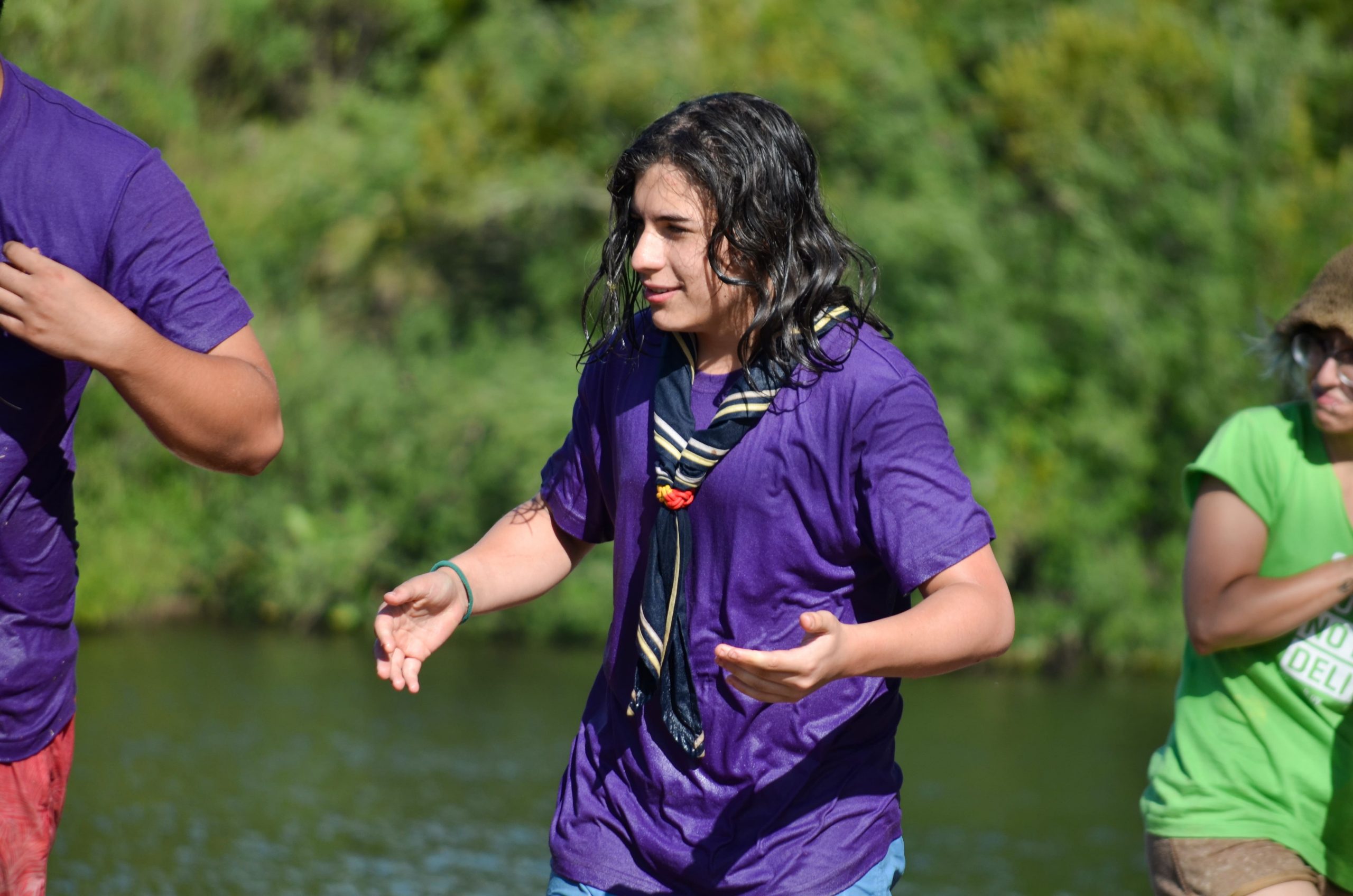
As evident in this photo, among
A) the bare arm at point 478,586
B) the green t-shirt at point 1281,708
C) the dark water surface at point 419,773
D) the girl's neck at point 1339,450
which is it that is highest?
the bare arm at point 478,586

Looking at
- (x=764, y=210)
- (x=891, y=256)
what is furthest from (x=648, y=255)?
(x=891, y=256)

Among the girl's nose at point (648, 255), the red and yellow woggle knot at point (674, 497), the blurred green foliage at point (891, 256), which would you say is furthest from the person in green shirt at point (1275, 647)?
the blurred green foliage at point (891, 256)

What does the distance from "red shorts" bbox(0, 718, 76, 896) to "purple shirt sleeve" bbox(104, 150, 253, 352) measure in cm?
61

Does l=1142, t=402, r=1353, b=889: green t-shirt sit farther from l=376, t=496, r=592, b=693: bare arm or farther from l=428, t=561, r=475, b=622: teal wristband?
l=428, t=561, r=475, b=622: teal wristband

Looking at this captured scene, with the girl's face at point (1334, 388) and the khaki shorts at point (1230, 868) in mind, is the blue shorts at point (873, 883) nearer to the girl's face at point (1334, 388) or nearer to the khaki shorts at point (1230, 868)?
the khaki shorts at point (1230, 868)

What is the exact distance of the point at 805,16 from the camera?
12.1m

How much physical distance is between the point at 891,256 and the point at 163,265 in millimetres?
9606

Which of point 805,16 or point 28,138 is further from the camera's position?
point 805,16

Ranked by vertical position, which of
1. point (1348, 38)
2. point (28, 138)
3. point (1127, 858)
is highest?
point (1348, 38)

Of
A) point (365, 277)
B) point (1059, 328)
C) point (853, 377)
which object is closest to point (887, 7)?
point (1059, 328)

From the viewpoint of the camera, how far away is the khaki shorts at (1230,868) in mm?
2389

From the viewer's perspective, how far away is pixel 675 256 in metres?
1.99

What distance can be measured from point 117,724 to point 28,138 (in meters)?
6.71

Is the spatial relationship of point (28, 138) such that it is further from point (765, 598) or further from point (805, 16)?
point (805, 16)
